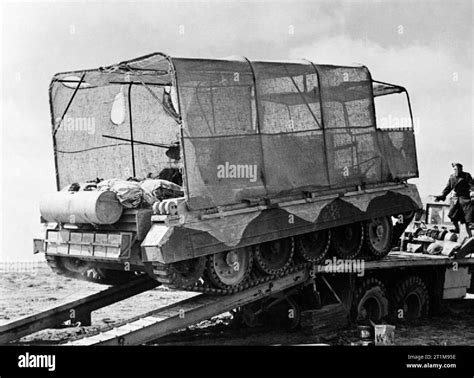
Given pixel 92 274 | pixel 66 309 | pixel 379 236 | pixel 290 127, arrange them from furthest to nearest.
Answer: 1. pixel 379 236
2. pixel 92 274
3. pixel 290 127
4. pixel 66 309

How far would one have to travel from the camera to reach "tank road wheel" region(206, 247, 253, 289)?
8.77 metres

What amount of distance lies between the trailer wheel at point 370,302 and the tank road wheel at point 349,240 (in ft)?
1.71

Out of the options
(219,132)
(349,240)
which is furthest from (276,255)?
(219,132)

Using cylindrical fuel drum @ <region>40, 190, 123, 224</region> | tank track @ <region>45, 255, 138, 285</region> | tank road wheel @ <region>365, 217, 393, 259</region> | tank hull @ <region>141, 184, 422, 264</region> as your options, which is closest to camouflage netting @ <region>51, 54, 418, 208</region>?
tank hull @ <region>141, 184, 422, 264</region>

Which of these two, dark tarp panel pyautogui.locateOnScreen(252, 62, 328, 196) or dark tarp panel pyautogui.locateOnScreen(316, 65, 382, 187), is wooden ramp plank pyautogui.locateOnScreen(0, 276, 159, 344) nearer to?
dark tarp panel pyautogui.locateOnScreen(252, 62, 328, 196)

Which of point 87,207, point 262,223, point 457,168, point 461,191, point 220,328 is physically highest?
point 457,168

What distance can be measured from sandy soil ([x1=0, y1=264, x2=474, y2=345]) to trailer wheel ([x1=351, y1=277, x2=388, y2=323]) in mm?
383

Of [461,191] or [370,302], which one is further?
[461,191]

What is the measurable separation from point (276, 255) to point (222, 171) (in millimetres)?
1793

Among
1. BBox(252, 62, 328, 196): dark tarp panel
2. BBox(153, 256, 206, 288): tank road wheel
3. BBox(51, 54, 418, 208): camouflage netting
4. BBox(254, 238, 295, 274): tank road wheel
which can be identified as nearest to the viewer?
BBox(153, 256, 206, 288): tank road wheel

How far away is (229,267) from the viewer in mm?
9023

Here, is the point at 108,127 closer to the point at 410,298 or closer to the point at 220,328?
the point at 220,328
